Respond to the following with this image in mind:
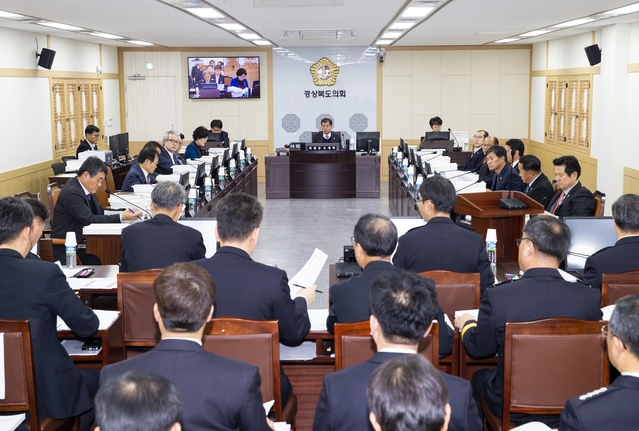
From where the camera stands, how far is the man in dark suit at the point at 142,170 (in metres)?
7.84

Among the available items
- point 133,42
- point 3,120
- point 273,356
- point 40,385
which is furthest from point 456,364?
point 133,42

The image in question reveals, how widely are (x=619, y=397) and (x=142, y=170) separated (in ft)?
20.9

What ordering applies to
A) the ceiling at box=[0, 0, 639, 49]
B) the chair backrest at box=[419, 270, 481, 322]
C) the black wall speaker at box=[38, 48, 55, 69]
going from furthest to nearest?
the black wall speaker at box=[38, 48, 55, 69] → the ceiling at box=[0, 0, 639, 49] → the chair backrest at box=[419, 270, 481, 322]

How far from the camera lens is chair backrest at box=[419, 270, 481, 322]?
13.2ft

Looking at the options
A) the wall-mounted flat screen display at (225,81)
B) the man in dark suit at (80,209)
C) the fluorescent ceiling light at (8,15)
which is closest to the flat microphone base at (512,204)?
the man in dark suit at (80,209)

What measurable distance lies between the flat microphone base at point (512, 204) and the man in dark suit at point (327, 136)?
25.2ft

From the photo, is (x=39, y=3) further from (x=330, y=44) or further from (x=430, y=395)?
(x=330, y=44)

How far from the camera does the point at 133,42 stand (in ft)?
47.7

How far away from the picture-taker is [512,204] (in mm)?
6492

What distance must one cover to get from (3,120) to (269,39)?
5.09 meters

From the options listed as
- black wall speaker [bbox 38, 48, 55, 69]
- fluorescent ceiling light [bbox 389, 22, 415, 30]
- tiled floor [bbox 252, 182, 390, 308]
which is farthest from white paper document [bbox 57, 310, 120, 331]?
black wall speaker [bbox 38, 48, 55, 69]

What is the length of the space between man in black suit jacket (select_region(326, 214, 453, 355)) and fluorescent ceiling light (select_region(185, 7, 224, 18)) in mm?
5334

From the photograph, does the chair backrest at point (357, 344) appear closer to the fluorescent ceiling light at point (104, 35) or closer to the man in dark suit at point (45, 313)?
the man in dark suit at point (45, 313)

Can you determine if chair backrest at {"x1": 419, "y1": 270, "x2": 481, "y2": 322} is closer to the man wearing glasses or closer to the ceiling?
the ceiling
